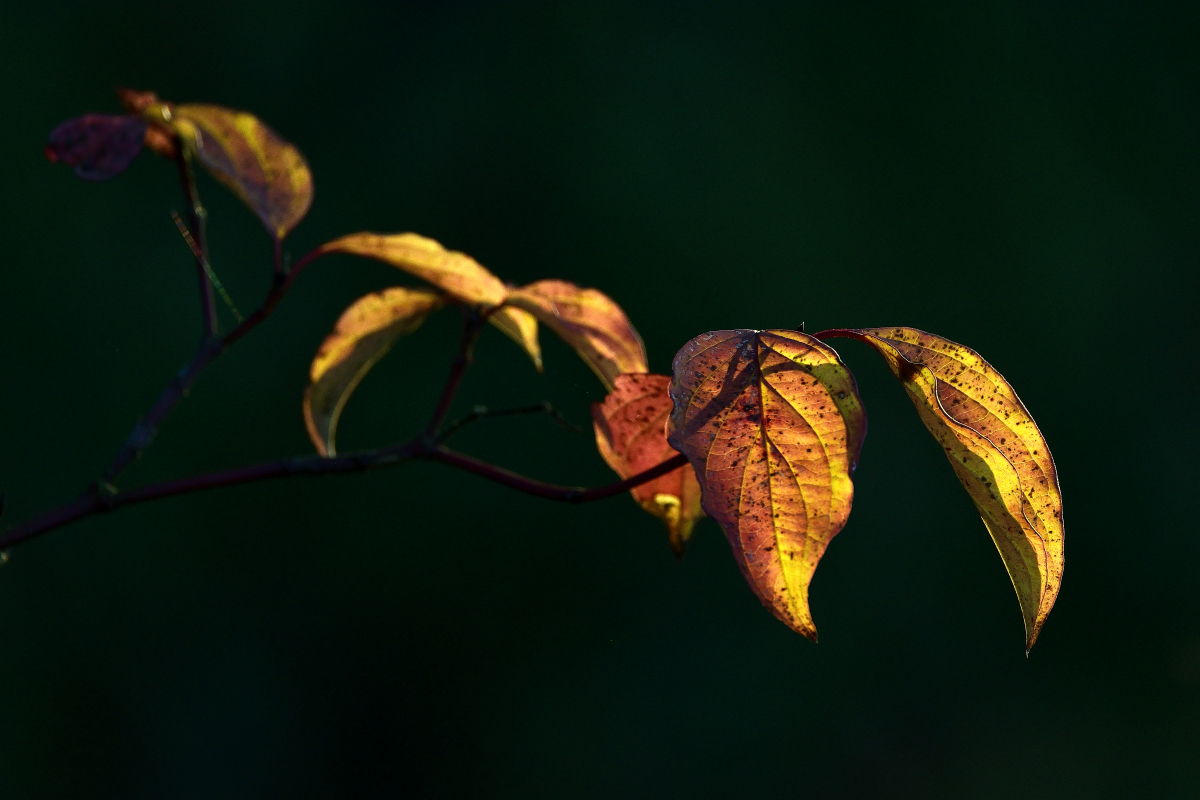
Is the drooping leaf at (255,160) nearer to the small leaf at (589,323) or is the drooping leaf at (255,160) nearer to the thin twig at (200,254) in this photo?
the thin twig at (200,254)

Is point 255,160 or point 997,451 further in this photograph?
point 255,160

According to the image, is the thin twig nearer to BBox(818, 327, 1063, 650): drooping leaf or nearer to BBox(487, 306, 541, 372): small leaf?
BBox(487, 306, 541, 372): small leaf

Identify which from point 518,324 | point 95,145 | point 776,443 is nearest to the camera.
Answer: point 776,443

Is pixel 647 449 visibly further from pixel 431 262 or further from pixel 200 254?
pixel 200 254

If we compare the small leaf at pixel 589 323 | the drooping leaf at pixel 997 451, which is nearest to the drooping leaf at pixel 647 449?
the small leaf at pixel 589 323

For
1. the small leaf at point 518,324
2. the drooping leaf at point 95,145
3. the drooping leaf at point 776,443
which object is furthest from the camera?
the small leaf at point 518,324

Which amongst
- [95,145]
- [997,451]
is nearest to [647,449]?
[997,451]

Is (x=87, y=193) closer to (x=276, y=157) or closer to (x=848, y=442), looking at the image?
(x=276, y=157)
